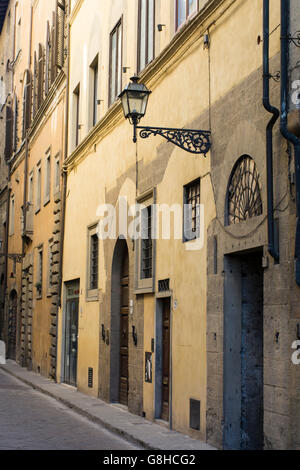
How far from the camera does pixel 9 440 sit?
1078 cm

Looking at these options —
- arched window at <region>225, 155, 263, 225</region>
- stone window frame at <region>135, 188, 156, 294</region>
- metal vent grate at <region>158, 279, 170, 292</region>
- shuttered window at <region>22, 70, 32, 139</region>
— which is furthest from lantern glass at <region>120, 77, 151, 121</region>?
shuttered window at <region>22, 70, 32, 139</region>

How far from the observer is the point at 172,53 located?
12.4 m

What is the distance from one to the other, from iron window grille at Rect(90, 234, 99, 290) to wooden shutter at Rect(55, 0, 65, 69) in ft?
22.8

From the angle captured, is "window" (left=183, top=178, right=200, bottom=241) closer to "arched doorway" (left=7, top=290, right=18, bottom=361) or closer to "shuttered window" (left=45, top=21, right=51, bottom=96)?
"shuttered window" (left=45, top=21, right=51, bottom=96)

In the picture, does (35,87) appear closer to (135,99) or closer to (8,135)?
(8,135)

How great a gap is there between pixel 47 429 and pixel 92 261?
21.5 ft

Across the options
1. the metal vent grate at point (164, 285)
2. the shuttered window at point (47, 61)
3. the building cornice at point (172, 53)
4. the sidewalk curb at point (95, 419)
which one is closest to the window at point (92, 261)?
the building cornice at point (172, 53)

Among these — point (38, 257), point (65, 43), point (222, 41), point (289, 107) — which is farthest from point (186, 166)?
point (38, 257)

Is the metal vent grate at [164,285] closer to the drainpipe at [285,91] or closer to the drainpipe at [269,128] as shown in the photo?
the drainpipe at [269,128]

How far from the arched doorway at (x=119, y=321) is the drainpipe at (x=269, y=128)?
7.31 metres

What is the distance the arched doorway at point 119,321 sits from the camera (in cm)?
1542

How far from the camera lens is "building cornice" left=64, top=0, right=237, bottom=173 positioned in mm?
10703

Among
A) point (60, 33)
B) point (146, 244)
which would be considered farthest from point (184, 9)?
point (60, 33)

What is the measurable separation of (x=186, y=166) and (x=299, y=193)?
12.9ft
